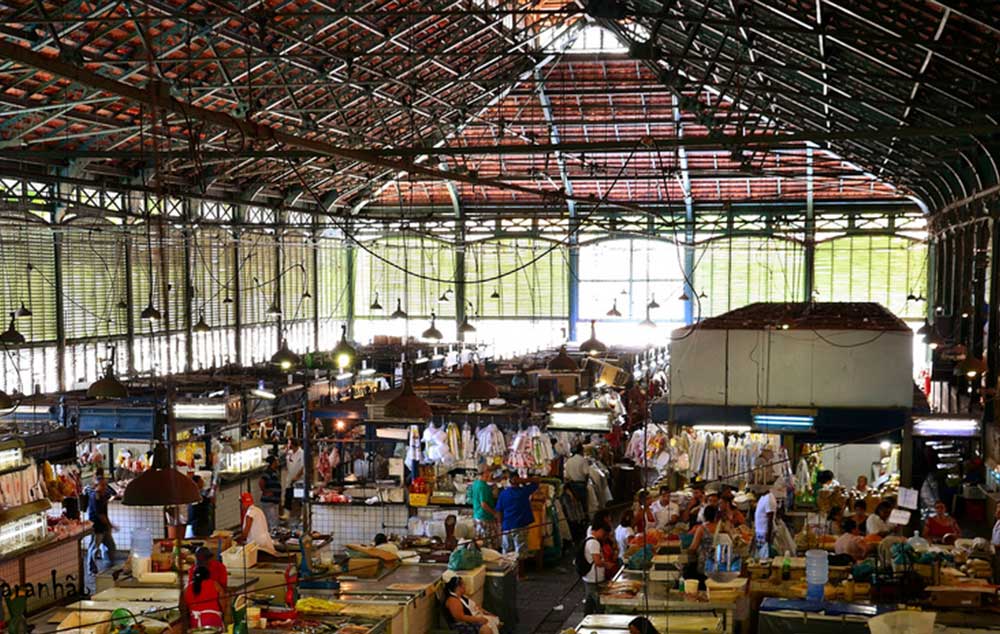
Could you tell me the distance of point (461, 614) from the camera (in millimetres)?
8984

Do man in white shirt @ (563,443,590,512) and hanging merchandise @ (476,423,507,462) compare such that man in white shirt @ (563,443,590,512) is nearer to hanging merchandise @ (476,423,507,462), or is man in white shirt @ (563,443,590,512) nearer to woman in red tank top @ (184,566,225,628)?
hanging merchandise @ (476,423,507,462)

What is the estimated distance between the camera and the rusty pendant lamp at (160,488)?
6.10 meters

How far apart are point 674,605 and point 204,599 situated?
3354 millimetres

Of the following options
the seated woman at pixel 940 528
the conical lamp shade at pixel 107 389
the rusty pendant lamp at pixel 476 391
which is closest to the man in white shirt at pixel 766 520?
the seated woman at pixel 940 528

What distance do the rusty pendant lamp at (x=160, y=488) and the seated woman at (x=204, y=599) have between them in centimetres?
131

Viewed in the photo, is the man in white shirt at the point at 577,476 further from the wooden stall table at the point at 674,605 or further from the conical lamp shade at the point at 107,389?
the wooden stall table at the point at 674,605

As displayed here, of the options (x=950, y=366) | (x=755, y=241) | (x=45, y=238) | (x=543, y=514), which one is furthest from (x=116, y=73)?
(x=755, y=241)

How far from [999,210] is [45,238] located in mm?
17571

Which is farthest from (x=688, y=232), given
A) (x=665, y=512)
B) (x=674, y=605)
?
(x=674, y=605)

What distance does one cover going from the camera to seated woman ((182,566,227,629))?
24.3 feet

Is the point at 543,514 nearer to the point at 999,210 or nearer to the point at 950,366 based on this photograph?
the point at 999,210

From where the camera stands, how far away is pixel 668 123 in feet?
95.8

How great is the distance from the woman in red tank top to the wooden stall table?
9.23ft

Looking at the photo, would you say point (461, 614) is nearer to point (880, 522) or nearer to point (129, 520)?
point (880, 522)
